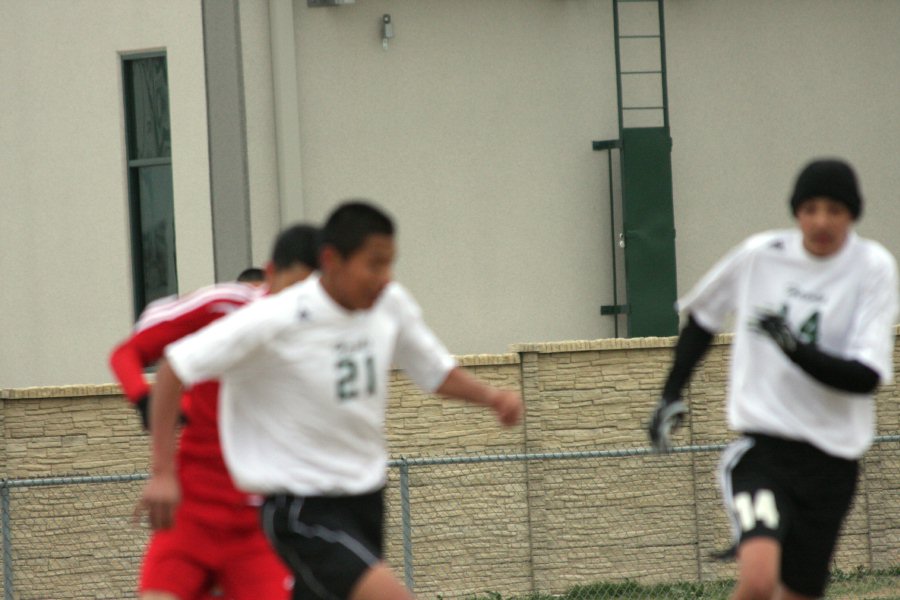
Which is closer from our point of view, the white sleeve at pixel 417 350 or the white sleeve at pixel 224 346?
the white sleeve at pixel 224 346

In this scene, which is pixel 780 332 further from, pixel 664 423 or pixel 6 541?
pixel 6 541

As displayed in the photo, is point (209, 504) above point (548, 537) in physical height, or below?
above

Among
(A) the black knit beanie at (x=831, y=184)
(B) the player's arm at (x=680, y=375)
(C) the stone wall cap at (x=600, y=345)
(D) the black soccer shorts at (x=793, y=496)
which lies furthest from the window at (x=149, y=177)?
(A) the black knit beanie at (x=831, y=184)

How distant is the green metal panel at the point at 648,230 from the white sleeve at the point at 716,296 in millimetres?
7327

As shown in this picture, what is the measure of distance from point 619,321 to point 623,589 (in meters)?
3.03

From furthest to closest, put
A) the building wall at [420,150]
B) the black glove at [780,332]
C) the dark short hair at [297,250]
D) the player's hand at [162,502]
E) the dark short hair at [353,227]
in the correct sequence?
the building wall at [420,150]
the dark short hair at [297,250]
the black glove at [780,332]
the dark short hair at [353,227]
the player's hand at [162,502]

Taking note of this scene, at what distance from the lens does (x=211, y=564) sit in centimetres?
557

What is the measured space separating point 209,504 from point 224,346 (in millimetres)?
1100

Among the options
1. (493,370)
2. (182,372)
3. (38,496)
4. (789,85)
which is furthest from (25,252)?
(182,372)

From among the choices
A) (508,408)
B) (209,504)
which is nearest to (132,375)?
(209,504)

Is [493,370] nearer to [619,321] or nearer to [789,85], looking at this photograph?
[619,321]

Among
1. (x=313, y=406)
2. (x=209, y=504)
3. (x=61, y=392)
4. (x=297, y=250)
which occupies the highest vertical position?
(x=297, y=250)

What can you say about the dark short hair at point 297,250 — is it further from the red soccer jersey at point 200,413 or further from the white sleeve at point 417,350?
the white sleeve at point 417,350

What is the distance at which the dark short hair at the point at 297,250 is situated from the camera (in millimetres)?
5551
